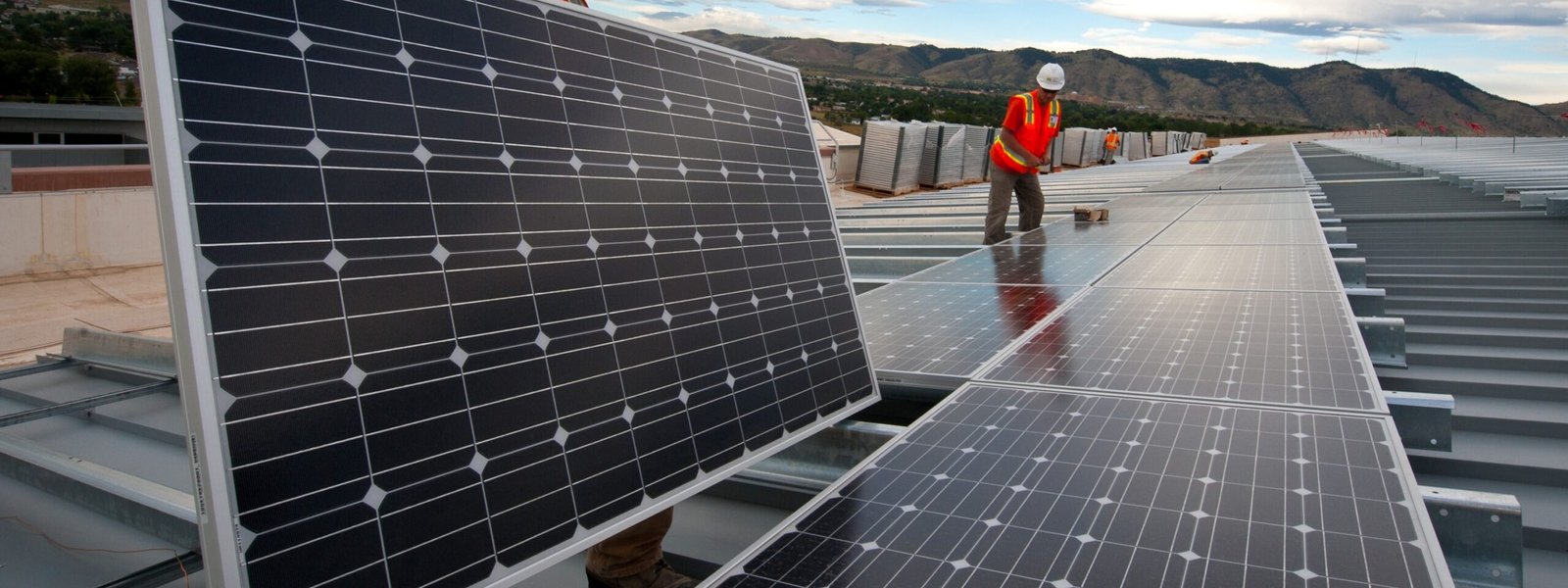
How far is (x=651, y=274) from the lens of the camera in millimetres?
3043

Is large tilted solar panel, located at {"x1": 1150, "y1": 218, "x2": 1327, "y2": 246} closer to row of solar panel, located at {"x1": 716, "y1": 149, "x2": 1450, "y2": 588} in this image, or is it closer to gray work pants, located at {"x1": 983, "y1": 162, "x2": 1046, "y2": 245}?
gray work pants, located at {"x1": 983, "y1": 162, "x2": 1046, "y2": 245}

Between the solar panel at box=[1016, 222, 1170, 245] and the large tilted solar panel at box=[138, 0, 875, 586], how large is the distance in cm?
702

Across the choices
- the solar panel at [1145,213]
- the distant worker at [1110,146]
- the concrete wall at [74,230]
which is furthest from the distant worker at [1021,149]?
the distant worker at [1110,146]

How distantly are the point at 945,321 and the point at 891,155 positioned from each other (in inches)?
724

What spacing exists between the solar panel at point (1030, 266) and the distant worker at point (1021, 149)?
0.99 m

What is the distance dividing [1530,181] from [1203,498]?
13623mm

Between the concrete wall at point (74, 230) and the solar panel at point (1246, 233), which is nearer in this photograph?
the solar panel at point (1246, 233)

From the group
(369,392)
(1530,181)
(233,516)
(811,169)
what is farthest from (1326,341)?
(1530,181)

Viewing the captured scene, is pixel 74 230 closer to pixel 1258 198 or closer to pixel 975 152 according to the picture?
pixel 1258 198

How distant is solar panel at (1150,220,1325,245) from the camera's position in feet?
28.7

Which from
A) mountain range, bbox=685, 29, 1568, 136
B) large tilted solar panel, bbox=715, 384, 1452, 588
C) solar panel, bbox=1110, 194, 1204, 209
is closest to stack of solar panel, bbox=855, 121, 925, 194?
solar panel, bbox=1110, 194, 1204, 209

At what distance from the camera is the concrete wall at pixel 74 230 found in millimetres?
13609

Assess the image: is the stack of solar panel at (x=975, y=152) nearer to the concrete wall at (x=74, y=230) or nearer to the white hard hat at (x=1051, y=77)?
the white hard hat at (x=1051, y=77)

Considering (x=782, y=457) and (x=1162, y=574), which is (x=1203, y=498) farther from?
(x=782, y=457)
